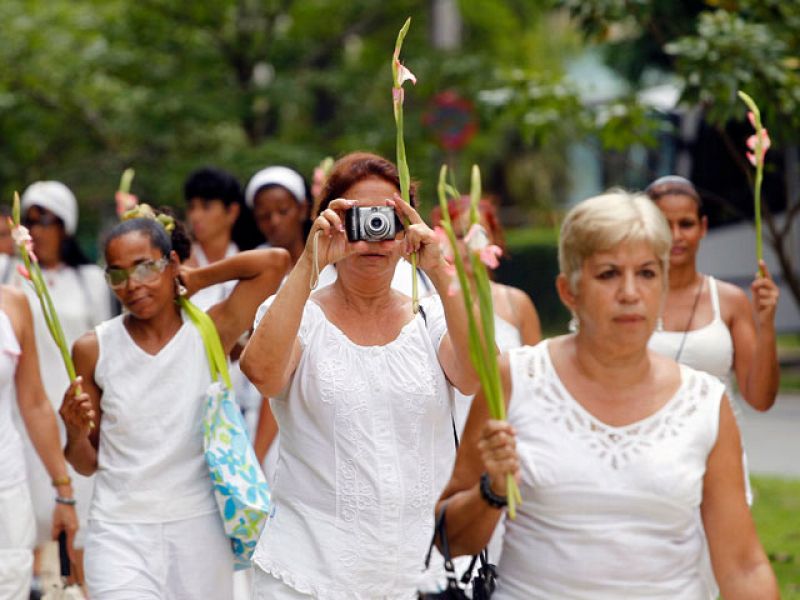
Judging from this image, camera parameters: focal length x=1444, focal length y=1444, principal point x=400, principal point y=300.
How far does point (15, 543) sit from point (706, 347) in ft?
9.36

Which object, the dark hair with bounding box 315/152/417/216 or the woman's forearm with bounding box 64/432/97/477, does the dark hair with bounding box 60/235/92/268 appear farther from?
the dark hair with bounding box 315/152/417/216

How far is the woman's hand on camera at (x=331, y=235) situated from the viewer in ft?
13.6

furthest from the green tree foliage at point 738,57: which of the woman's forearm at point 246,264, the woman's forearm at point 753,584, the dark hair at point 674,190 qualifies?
the woman's forearm at point 753,584

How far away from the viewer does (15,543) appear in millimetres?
5641

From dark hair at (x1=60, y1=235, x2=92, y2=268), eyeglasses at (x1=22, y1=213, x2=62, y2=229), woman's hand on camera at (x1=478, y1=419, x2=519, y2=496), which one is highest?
eyeglasses at (x1=22, y1=213, x2=62, y2=229)

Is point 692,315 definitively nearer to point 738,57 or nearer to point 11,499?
point 738,57

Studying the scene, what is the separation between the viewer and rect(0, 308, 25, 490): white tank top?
220 inches

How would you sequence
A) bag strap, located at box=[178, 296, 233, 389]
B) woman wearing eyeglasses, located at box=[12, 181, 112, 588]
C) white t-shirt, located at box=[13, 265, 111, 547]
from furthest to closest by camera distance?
woman wearing eyeglasses, located at box=[12, 181, 112, 588] < white t-shirt, located at box=[13, 265, 111, 547] < bag strap, located at box=[178, 296, 233, 389]

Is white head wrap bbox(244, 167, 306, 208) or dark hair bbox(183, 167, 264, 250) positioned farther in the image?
dark hair bbox(183, 167, 264, 250)

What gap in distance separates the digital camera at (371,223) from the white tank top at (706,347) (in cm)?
202

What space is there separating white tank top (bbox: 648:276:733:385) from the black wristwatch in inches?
106

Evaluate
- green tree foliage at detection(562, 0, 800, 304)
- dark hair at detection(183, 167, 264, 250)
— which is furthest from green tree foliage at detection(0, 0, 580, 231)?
dark hair at detection(183, 167, 264, 250)

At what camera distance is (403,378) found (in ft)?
14.1

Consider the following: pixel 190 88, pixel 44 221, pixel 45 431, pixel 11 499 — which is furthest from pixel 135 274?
pixel 190 88
